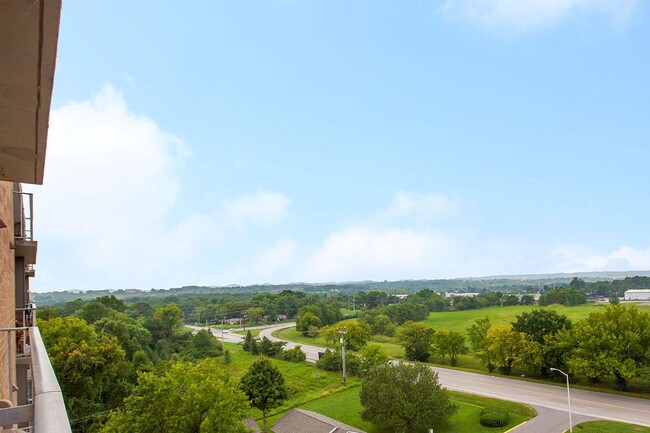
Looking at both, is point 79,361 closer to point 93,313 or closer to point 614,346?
point 93,313

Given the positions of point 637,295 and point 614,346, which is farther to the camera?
point 637,295

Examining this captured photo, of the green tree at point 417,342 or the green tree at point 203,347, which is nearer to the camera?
the green tree at point 417,342

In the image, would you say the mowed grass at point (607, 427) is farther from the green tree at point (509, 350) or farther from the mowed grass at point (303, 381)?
the mowed grass at point (303, 381)

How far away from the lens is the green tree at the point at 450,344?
1441 inches

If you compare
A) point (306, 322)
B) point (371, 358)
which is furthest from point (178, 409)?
point (306, 322)

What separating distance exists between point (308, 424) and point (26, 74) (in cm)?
2460

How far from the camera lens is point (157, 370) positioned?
26.3m

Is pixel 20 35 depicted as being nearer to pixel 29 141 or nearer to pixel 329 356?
pixel 29 141

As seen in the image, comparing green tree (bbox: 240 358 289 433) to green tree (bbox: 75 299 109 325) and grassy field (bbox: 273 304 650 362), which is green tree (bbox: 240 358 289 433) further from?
green tree (bbox: 75 299 109 325)

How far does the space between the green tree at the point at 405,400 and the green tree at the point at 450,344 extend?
15.5 m

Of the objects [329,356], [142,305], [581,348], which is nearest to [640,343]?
[581,348]

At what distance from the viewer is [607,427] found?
794 inches

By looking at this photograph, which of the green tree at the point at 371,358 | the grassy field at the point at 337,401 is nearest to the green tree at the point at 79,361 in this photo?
the grassy field at the point at 337,401

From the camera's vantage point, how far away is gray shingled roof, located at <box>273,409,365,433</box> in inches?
882
